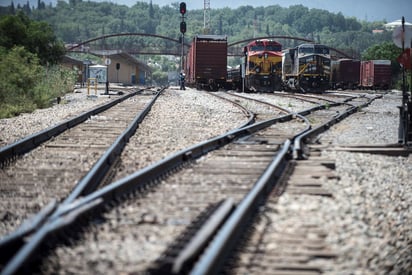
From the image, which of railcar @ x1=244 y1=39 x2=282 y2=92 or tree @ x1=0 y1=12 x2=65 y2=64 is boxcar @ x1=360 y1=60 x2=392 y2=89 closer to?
railcar @ x1=244 y1=39 x2=282 y2=92

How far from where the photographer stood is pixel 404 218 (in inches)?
219

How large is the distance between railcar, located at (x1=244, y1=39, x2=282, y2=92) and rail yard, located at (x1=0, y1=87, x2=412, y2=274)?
2496cm

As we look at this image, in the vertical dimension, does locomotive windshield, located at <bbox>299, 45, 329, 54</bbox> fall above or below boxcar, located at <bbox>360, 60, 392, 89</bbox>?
above

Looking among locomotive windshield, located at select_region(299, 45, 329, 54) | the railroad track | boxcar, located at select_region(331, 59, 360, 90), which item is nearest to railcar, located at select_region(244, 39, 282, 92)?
locomotive windshield, located at select_region(299, 45, 329, 54)

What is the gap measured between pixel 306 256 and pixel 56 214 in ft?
5.88

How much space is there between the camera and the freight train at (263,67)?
34750 millimetres

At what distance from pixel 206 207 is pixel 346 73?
172ft

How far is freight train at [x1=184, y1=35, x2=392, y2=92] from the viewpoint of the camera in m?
34.8

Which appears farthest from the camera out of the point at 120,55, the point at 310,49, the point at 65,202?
the point at 120,55

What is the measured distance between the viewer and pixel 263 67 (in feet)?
114

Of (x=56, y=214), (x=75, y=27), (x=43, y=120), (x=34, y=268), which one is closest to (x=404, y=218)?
(x=56, y=214)

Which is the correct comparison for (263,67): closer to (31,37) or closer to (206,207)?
(31,37)

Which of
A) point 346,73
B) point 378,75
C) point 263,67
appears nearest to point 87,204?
point 263,67

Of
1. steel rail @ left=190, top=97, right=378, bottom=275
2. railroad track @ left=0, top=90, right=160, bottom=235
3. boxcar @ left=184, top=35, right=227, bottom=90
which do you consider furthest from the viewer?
boxcar @ left=184, top=35, right=227, bottom=90
